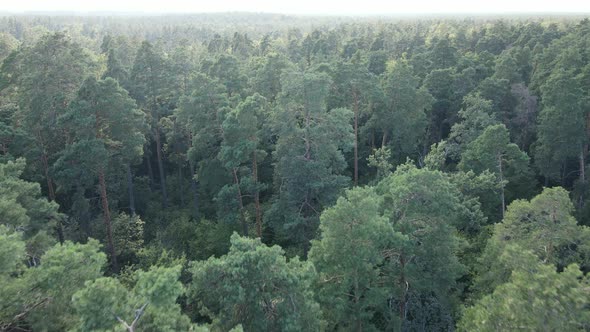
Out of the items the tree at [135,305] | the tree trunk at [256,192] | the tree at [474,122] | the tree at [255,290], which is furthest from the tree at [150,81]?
the tree at [135,305]

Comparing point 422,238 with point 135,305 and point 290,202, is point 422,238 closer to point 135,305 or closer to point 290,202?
point 290,202

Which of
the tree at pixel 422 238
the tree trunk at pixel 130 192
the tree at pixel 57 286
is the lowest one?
the tree trunk at pixel 130 192

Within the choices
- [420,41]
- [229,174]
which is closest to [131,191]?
[229,174]

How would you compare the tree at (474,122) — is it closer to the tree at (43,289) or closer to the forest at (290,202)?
the forest at (290,202)

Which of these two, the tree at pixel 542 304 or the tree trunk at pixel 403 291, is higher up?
the tree at pixel 542 304

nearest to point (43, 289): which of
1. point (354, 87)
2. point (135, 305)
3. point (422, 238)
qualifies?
point (135, 305)

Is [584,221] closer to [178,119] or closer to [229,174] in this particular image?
[229,174]

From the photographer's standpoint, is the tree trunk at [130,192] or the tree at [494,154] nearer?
the tree at [494,154]

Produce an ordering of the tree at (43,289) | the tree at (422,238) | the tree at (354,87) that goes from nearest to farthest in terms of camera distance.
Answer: the tree at (43,289)
the tree at (422,238)
the tree at (354,87)
